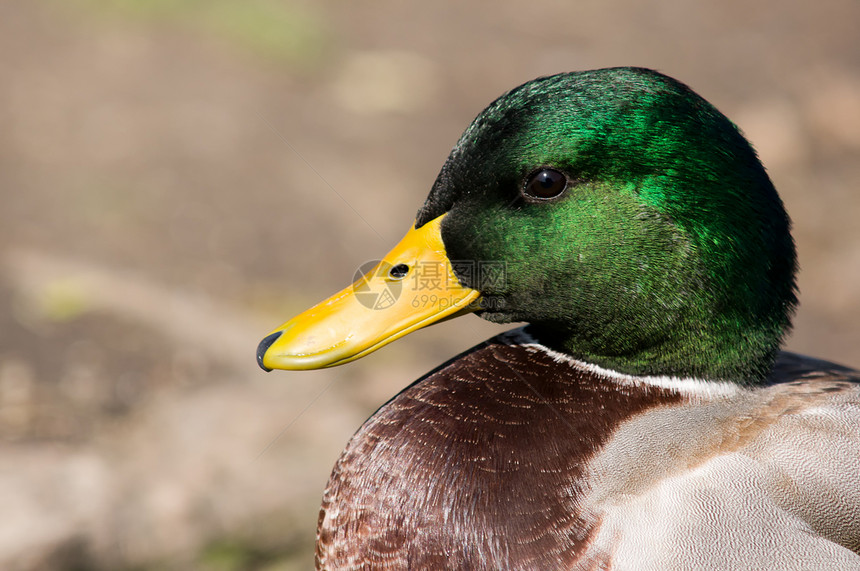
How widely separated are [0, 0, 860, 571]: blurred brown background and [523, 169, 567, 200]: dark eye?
1567 millimetres

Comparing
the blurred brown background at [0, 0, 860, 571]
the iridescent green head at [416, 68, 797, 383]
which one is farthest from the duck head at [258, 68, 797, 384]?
the blurred brown background at [0, 0, 860, 571]

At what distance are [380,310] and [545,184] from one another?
42 cm

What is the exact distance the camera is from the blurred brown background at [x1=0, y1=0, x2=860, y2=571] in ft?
9.33

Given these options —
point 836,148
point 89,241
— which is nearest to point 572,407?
point 89,241

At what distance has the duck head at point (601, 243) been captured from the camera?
1638 mm

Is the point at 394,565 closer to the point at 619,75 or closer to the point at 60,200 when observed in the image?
the point at 619,75

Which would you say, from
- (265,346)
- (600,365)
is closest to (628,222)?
(600,365)

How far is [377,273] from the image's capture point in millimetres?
1820

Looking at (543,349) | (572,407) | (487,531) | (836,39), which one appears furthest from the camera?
(836,39)

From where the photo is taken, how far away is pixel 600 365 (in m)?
1.83

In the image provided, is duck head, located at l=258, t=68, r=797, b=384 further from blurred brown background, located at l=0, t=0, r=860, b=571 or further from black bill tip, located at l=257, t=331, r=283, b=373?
blurred brown background, located at l=0, t=0, r=860, b=571

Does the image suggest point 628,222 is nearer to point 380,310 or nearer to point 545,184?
point 545,184

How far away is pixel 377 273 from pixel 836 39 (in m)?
5.34

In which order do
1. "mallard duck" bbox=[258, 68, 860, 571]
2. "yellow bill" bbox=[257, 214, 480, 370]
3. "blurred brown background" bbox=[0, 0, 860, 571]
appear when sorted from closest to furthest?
"mallard duck" bbox=[258, 68, 860, 571] → "yellow bill" bbox=[257, 214, 480, 370] → "blurred brown background" bbox=[0, 0, 860, 571]
